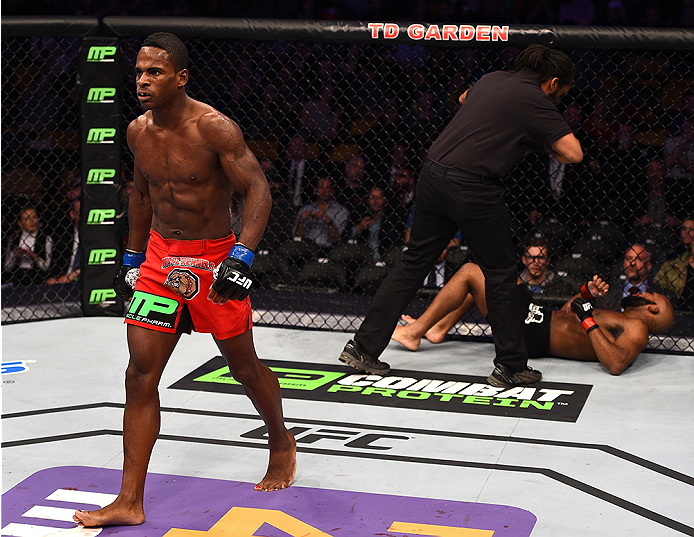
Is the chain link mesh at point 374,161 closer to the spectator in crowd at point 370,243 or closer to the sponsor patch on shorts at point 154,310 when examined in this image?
the spectator in crowd at point 370,243

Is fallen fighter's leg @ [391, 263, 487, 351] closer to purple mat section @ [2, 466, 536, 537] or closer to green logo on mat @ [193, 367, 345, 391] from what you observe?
green logo on mat @ [193, 367, 345, 391]

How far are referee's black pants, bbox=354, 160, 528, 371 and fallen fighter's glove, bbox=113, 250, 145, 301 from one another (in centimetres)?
126

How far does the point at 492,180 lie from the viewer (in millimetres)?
3645

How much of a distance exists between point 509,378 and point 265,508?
1.45 m

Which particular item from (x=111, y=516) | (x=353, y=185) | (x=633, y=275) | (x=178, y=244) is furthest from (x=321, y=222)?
(x=111, y=516)

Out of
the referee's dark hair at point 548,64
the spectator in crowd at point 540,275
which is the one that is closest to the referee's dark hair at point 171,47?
the referee's dark hair at point 548,64

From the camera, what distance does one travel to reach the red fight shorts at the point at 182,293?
2582 millimetres

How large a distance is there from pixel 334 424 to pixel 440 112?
280 centimetres

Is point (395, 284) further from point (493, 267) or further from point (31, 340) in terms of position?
point (31, 340)

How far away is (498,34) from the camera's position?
415 cm

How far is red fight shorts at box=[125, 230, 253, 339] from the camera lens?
2582 mm

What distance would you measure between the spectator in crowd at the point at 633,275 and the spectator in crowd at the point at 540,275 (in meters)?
0.28

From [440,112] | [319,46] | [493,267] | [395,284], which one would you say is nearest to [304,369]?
[395,284]

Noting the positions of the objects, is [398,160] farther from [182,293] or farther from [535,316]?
[182,293]
